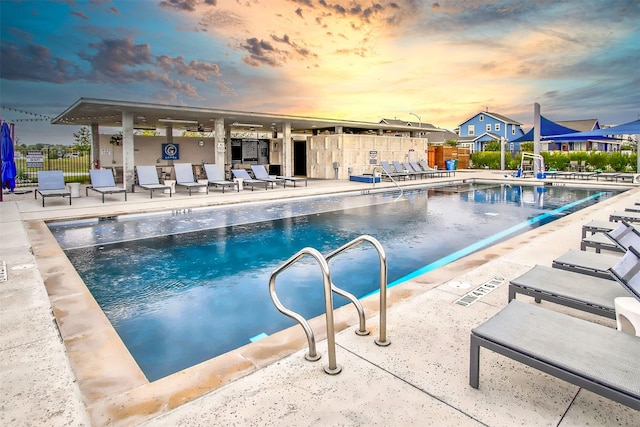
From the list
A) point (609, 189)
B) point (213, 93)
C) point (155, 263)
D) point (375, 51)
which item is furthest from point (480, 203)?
point (213, 93)

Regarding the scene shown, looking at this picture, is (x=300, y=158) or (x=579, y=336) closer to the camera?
(x=579, y=336)

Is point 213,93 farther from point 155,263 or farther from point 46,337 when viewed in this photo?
point 46,337

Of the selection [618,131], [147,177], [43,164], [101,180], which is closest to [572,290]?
[101,180]

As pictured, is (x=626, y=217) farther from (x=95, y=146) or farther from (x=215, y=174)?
(x=95, y=146)

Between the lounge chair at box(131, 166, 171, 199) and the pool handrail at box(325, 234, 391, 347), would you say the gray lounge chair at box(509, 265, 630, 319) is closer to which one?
the pool handrail at box(325, 234, 391, 347)

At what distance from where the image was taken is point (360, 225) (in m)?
8.91

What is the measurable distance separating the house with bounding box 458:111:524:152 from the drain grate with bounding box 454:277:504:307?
43.3 meters

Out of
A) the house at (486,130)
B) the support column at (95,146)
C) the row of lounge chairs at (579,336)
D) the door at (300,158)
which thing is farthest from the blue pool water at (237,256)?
the house at (486,130)

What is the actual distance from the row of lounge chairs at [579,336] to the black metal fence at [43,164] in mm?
19105

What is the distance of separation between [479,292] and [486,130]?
157 feet

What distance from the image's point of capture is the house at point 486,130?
146 ft

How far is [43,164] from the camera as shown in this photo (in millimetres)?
16844

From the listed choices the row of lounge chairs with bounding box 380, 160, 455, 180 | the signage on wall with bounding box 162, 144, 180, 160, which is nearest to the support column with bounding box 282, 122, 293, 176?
the row of lounge chairs with bounding box 380, 160, 455, 180

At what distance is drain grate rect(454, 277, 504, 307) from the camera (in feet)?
12.2
